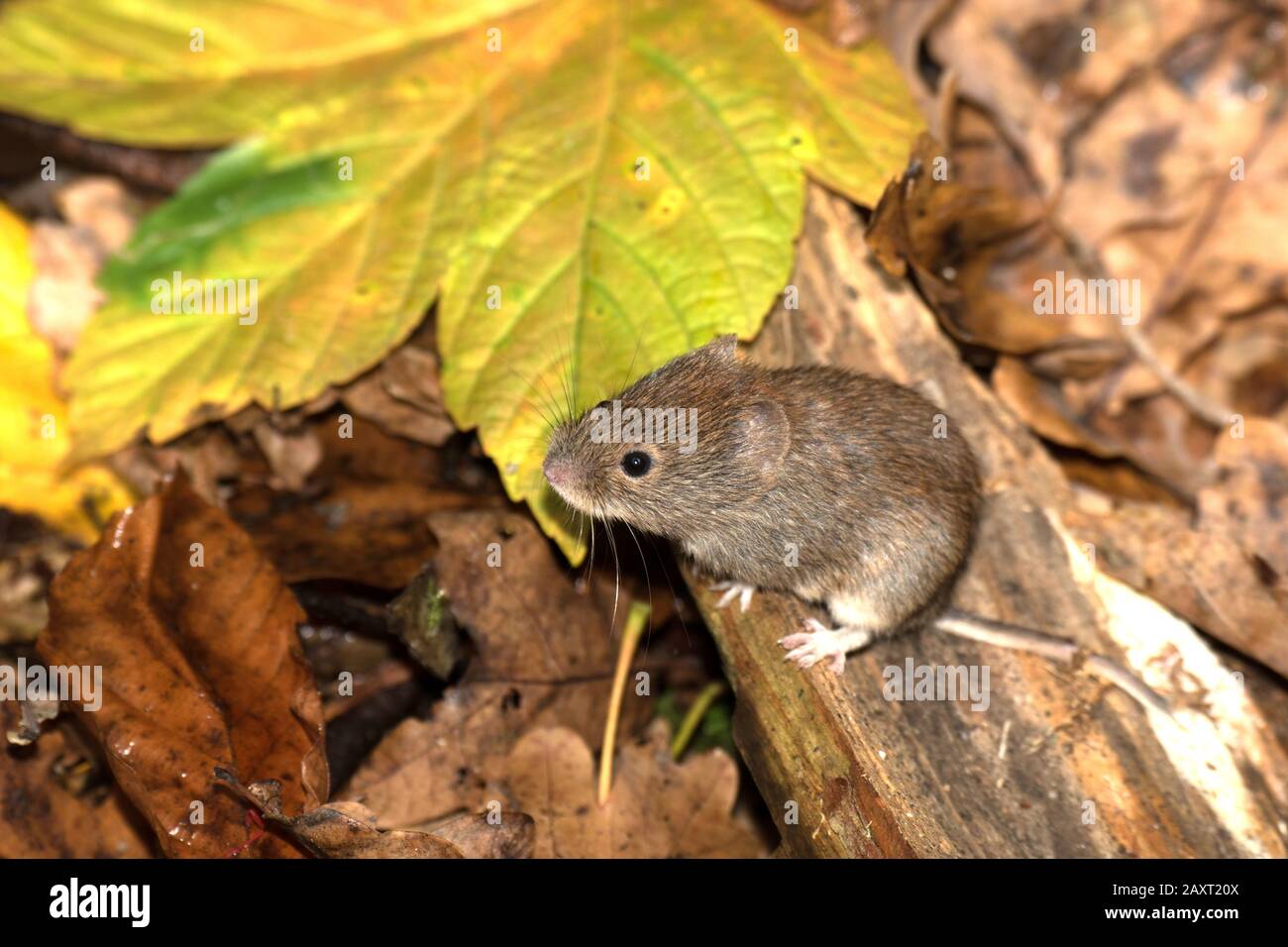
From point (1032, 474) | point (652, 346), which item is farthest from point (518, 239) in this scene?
point (1032, 474)

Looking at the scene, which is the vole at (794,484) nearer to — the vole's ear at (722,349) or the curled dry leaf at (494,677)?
the vole's ear at (722,349)

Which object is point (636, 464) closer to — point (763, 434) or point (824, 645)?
point (763, 434)

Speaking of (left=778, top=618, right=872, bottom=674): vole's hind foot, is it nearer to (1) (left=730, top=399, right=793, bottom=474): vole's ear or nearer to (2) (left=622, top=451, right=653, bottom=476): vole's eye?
(1) (left=730, top=399, right=793, bottom=474): vole's ear

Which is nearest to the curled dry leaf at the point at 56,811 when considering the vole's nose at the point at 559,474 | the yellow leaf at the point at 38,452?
the yellow leaf at the point at 38,452

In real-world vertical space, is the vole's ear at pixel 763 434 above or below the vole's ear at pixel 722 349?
below

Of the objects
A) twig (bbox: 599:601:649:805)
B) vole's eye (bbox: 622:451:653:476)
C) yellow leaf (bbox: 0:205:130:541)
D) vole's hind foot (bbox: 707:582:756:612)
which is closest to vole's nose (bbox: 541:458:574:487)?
vole's eye (bbox: 622:451:653:476)

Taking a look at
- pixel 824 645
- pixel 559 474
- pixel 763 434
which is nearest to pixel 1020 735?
pixel 824 645

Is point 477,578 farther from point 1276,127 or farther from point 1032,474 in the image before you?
point 1276,127
